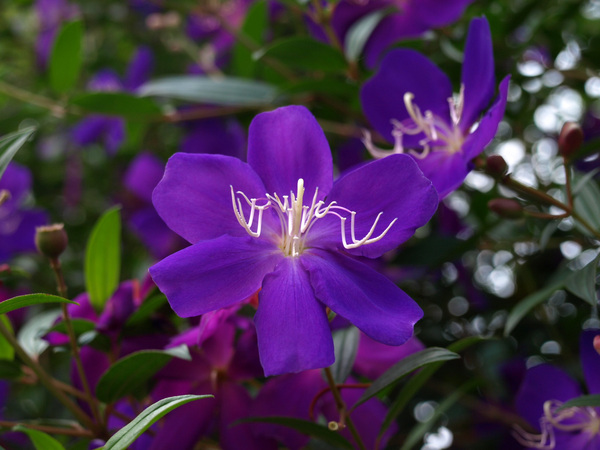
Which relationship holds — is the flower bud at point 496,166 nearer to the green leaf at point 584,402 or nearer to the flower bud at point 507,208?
the flower bud at point 507,208

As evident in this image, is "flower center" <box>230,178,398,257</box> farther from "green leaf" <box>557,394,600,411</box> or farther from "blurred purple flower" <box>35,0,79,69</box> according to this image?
"blurred purple flower" <box>35,0,79,69</box>

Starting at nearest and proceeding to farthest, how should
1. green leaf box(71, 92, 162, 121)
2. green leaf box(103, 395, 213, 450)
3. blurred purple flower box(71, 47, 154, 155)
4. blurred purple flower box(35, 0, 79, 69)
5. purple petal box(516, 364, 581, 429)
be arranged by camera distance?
1. green leaf box(103, 395, 213, 450)
2. purple petal box(516, 364, 581, 429)
3. green leaf box(71, 92, 162, 121)
4. blurred purple flower box(71, 47, 154, 155)
5. blurred purple flower box(35, 0, 79, 69)

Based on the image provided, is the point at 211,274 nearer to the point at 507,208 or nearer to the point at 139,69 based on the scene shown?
the point at 507,208

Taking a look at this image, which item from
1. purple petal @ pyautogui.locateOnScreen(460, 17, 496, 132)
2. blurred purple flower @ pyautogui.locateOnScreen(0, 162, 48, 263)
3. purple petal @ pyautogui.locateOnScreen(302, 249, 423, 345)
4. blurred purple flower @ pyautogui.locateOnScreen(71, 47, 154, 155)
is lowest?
blurred purple flower @ pyautogui.locateOnScreen(0, 162, 48, 263)

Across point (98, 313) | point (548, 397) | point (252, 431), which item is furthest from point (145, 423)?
point (548, 397)

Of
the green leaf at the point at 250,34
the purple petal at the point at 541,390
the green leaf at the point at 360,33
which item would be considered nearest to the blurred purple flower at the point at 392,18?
the green leaf at the point at 360,33

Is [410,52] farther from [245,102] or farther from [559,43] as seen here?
[559,43]

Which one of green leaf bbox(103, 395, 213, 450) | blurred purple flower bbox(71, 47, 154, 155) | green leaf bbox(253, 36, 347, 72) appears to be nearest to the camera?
green leaf bbox(103, 395, 213, 450)

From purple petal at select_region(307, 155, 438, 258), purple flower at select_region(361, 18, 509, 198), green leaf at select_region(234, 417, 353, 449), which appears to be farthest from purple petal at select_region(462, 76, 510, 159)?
green leaf at select_region(234, 417, 353, 449)
